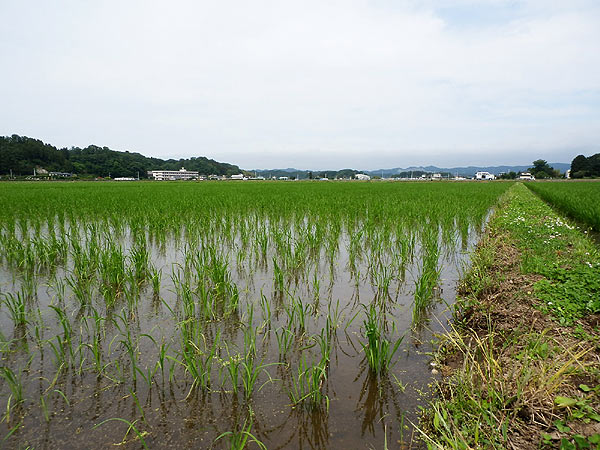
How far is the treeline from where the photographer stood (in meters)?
63.9

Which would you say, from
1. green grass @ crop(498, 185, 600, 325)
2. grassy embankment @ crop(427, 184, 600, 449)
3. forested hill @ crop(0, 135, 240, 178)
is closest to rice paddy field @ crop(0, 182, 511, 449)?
grassy embankment @ crop(427, 184, 600, 449)

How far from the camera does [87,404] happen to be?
179 centimetres

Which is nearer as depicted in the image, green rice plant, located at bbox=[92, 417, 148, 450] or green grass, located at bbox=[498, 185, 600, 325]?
green rice plant, located at bbox=[92, 417, 148, 450]

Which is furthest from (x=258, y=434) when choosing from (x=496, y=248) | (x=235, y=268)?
(x=496, y=248)

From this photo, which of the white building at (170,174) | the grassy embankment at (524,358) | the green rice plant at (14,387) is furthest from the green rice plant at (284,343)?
the white building at (170,174)

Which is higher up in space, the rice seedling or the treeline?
the treeline

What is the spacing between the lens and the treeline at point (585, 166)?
6391 cm

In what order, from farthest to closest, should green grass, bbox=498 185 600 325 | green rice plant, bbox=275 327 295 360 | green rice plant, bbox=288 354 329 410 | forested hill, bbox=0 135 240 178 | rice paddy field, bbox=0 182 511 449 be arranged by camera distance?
forested hill, bbox=0 135 240 178, green grass, bbox=498 185 600 325, green rice plant, bbox=275 327 295 360, green rice plant, bbox=288 354 329 410, rice paddy field, bbox=0 182 511 449

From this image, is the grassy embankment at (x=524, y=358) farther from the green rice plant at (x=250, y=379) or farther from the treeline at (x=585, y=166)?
the treeline at (x=585, y=166)

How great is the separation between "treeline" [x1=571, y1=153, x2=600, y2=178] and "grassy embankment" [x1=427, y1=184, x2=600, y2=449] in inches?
3219

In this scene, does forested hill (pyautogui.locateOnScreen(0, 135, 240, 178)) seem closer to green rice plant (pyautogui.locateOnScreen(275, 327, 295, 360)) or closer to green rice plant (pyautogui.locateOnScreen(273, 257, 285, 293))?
green rice plant (pyautogui.locateOnScreen(273, 257, 285, 293))

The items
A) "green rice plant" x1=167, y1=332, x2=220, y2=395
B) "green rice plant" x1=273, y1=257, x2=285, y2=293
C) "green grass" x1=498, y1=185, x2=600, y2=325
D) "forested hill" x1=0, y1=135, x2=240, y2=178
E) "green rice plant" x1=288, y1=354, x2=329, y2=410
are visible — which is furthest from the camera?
"forested hill" x1=0, y1=135, x2=240, y2=178

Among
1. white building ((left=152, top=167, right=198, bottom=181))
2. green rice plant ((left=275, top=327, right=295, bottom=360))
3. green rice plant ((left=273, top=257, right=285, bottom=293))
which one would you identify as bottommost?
green rice plant ((left=275, top=327, right=295, bottom=360))

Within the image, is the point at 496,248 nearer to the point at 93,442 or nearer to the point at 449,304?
the point at 449,304
